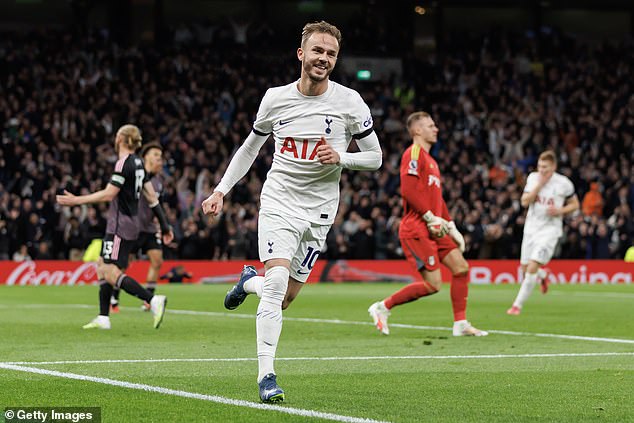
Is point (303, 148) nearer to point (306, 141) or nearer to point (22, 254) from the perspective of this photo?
point (306, 141)

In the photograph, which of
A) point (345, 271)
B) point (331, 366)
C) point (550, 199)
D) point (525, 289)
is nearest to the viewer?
point (331, 366)

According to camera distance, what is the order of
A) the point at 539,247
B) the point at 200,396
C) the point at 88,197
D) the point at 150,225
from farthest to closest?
1. the point at 539,247
2. the point at 150,225
3. the point at 88,197
4. the point at 200,396

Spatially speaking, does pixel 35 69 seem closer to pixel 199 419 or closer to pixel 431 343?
pixel 431 343

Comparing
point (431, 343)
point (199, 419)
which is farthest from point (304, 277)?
point (431, 343)

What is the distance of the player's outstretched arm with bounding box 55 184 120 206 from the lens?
1223 cm

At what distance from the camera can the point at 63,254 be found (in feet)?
97.6

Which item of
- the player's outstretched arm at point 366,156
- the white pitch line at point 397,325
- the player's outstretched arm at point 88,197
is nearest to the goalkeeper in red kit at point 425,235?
the white pitch line at point 397,325

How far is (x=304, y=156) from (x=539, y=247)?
1079cm

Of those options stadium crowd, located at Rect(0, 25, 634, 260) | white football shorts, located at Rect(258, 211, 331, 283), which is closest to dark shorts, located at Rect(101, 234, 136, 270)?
white football shorts, located at Rect(258, 211, 331, 283)

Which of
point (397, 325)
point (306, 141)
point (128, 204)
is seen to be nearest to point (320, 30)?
point (306, 141)

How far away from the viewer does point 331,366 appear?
9.56 m

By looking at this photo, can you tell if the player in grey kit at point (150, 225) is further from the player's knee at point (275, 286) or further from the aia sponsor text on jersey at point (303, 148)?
the player's knee at point (275, 286)

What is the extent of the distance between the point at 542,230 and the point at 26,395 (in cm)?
1226

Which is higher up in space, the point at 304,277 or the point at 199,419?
the point at 304,277
